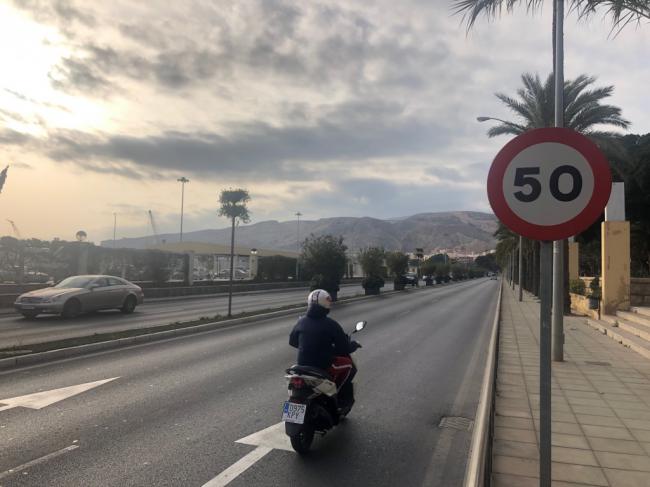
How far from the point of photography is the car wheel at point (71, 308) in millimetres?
16469

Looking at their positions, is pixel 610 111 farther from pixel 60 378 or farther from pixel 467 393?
pixel 60 378

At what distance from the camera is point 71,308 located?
54.6ft

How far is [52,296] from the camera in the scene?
16.3 metres

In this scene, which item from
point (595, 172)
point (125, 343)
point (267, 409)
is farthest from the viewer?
point (125, 343)

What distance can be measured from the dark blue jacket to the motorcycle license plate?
0.51 meters

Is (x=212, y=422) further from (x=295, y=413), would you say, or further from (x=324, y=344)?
(x=324, y=344)

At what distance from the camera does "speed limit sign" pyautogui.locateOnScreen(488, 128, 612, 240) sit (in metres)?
3.05

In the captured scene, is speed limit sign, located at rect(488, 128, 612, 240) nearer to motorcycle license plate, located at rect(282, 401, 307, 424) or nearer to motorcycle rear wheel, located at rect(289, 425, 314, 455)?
motorcycle license plate, located at rect(282, 401, 307, 424)

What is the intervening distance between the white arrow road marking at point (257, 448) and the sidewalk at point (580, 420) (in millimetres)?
2066

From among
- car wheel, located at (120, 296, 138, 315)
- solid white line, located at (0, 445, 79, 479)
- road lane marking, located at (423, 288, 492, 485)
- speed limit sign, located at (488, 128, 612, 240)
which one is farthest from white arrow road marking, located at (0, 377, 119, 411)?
car wheel, located at (120, 296, 138, 315)

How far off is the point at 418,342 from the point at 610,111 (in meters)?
14.9

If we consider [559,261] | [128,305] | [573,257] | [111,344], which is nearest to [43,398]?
[111,344]

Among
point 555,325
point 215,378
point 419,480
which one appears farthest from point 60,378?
point 555,325

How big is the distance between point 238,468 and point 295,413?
69 cm
